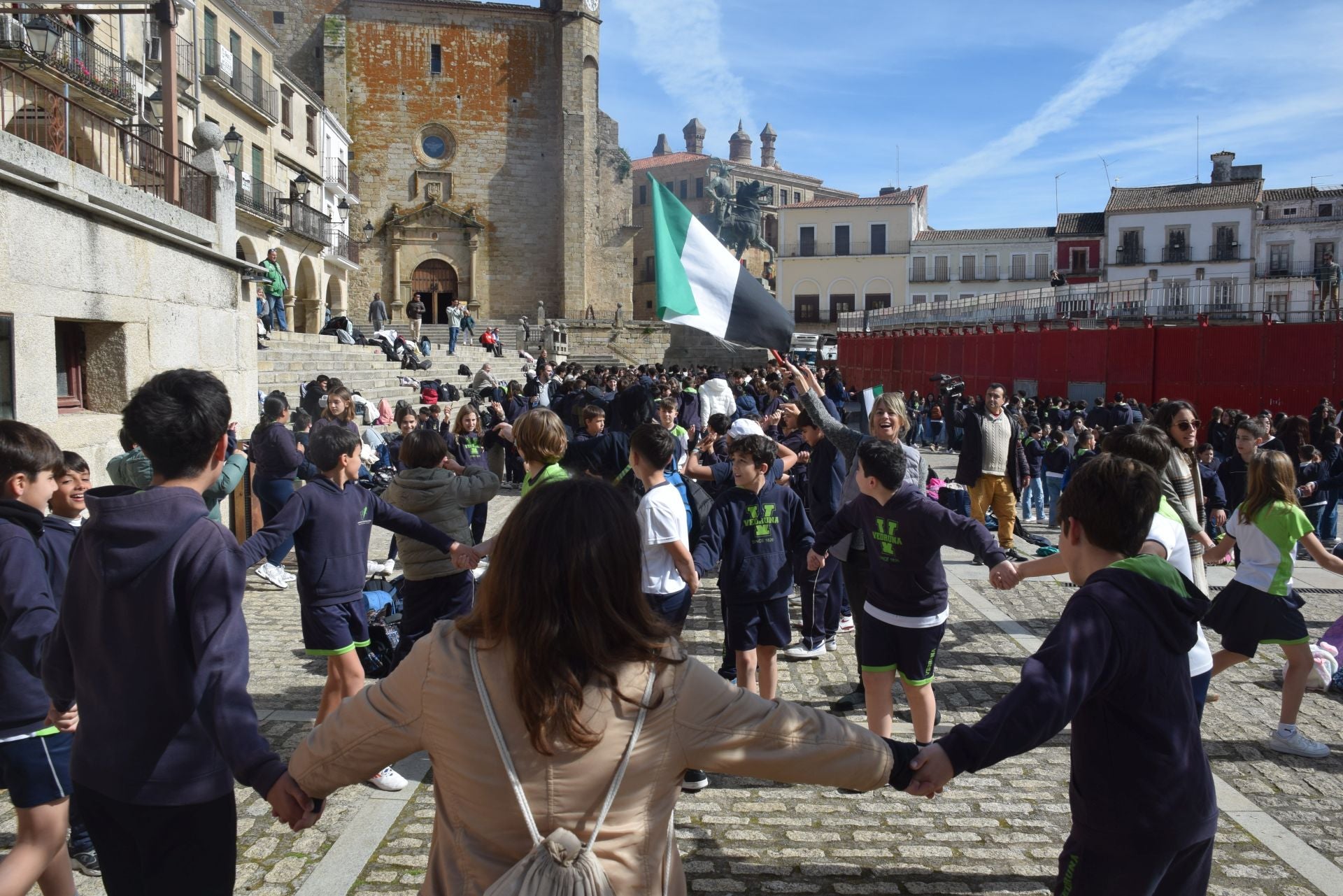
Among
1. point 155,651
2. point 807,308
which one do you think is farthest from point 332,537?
point 807,308

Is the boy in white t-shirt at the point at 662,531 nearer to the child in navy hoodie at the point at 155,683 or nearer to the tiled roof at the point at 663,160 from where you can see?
the child in navy hoodie at the point at 155,683

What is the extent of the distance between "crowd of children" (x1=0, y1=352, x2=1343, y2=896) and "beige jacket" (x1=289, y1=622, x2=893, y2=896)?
18 cm

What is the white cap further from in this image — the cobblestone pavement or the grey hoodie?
the grey hoodie

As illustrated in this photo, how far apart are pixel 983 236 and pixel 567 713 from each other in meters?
57.5

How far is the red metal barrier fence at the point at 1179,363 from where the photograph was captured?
16.5 metres

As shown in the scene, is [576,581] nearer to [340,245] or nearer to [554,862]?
[554,862]

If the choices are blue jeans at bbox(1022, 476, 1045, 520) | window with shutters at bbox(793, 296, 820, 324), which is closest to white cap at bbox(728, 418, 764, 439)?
blue jeans at bbox(1022, 476, 1045, 520)

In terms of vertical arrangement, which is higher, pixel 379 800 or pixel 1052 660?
pixel 1052 660

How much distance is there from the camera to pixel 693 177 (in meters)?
76.5

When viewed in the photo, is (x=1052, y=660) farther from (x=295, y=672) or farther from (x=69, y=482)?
(x=295, y=672)

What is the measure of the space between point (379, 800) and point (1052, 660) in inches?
125

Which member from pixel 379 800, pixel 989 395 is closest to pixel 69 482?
pixel 379 800

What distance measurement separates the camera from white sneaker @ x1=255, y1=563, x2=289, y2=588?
8.43 meters

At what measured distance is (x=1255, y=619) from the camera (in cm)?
495
